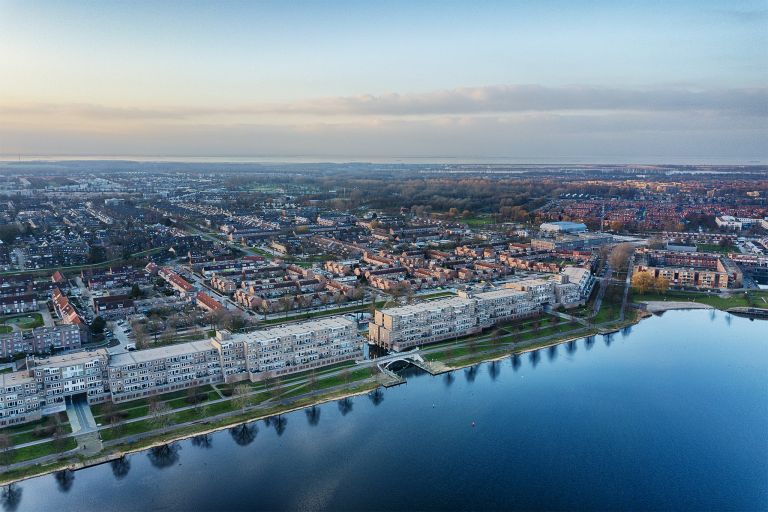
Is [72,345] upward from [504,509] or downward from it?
upward

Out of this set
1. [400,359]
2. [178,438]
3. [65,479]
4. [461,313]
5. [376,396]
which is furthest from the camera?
[461,313]

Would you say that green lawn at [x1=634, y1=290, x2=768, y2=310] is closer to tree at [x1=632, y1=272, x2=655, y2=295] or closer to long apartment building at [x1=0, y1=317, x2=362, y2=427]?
tree at [x1=632, y1=272, x2=655, y2=295]

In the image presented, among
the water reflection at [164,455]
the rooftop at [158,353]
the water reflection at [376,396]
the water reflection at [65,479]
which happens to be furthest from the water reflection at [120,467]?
the water reflection at [376,396]

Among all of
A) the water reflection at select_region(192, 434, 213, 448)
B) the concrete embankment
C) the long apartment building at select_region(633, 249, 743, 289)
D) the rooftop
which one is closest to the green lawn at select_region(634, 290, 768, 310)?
the concrete embankment

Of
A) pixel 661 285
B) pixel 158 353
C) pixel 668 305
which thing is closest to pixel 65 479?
pixel 158 353

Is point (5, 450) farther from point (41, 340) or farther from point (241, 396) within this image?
point (41, 340)

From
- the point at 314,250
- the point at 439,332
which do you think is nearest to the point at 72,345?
the point at 439,332

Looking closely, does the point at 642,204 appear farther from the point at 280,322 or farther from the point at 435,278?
the point at 280,322
